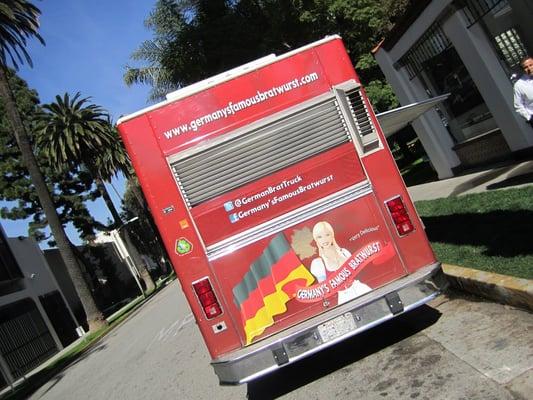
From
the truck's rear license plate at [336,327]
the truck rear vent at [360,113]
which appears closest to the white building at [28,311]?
the truck's rear license plate at [336,327]

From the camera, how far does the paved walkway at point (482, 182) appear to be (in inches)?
401

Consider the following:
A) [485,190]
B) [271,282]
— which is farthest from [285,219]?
[485,190]

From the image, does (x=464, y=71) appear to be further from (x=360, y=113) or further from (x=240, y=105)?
(x=240, y=105)

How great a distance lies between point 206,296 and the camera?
5438 mm

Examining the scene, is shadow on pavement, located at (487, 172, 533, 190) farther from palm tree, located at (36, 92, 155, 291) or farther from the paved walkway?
palm tree, located at (36, 92, 155, 291)

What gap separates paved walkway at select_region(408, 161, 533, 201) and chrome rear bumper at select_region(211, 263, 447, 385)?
4.94 meters

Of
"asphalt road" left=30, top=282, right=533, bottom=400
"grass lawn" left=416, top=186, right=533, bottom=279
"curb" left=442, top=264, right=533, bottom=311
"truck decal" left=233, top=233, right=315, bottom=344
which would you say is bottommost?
"asphalt road" left=30, top=282, right=533, bottom=400

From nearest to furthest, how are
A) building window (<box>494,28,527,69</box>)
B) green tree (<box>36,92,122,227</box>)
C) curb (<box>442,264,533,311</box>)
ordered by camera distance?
curb (<box>442,264,533,311</box>) < building window (<box>494,28,527,69</box>) < green tree (<box>36,92,122,227</box>)

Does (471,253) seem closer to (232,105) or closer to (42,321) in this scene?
(232,105)

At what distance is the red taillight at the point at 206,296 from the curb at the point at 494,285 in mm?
2722

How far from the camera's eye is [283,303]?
543 cm

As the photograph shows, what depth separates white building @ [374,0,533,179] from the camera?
37.1 feet

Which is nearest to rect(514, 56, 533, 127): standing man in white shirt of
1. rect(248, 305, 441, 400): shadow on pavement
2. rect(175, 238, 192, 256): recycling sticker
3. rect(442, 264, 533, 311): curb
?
rect(442, 264, 533, 311): curb

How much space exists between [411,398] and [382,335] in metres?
1.95
